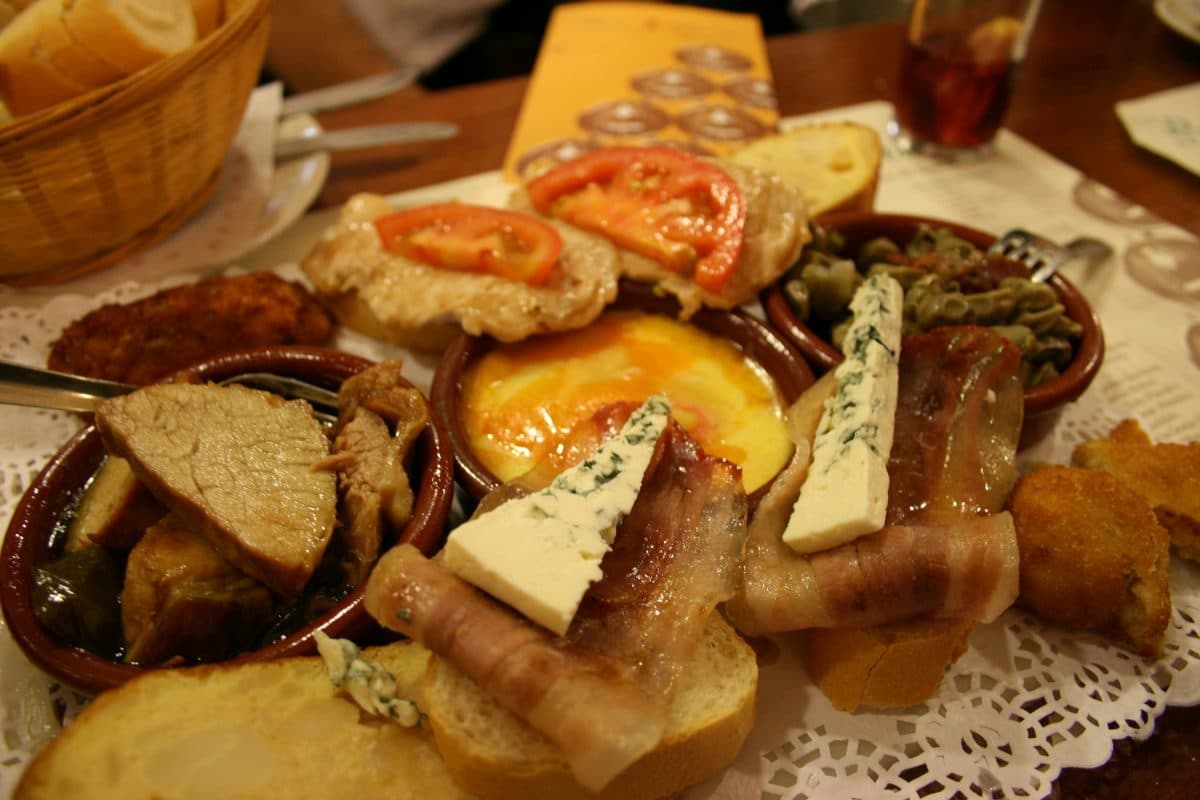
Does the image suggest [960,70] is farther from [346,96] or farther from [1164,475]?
[346,96]

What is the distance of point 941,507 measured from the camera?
1.84 metres

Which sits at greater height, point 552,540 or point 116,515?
point 552,540

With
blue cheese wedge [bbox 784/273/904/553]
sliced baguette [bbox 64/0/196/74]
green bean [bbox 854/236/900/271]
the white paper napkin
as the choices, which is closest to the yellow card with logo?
green bean [bbox 854/236/900/271]

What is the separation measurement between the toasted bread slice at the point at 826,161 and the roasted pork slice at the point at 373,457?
1.62 meters

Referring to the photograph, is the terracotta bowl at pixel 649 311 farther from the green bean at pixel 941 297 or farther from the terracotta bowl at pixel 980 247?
the green bean at pixel 941 297

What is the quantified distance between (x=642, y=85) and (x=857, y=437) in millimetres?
2729

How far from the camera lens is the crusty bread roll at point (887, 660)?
164cm

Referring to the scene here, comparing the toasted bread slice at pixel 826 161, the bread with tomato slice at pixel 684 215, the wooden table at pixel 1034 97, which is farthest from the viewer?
the wooden table at pixel 1034 97

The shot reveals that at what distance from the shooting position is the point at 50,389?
1.94 meters

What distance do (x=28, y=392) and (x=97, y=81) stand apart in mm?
1065

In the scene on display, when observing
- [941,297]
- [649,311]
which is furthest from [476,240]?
[941,297]

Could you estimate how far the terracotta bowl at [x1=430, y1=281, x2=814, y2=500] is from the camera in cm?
197

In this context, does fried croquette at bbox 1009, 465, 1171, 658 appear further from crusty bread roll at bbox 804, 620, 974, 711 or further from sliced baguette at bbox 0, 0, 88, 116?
sliced baguette at bbox 0, 0, 88, 116

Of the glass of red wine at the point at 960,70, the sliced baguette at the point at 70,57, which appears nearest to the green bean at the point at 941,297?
the glass of red wine at the point at 960,70
